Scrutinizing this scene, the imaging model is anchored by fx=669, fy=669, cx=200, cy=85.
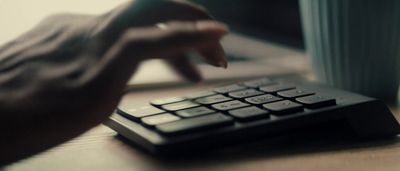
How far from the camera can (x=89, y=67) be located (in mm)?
475

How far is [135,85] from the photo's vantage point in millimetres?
753

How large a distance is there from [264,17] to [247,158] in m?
0.50

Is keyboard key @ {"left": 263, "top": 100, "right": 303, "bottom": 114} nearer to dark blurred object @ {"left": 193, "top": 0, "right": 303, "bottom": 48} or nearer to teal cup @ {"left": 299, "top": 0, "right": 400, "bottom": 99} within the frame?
teal cup @ {"left": 299, "top": 0, "right": 400, "bottom": 99}

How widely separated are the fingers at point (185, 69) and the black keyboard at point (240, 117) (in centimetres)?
2

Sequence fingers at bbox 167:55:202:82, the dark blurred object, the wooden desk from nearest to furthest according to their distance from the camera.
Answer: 1. the wooden desk
2. fingers at bbox 167:55:202:82
3. the dark blurred object

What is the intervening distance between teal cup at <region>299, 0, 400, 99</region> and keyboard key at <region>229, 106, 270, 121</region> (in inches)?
6.0

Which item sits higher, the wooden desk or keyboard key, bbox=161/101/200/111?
keyboard key, bbox=161/101/200/111

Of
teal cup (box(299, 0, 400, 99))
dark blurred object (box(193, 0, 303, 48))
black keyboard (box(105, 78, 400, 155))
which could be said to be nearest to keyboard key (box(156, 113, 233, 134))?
black keyboard (box(105, 78, 400, 155))

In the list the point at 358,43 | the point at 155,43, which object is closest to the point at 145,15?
the point at 155,43

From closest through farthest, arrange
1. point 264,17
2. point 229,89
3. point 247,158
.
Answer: point 247,158 < point 229,89 < point 264,17

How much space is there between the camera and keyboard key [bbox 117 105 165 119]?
1.61 feet

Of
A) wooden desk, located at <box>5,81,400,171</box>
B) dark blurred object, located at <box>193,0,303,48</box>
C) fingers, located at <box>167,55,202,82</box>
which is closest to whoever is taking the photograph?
wooden desk, located at <box>5,81,400,171</box>

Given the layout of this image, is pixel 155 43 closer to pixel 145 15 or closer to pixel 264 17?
pixel 145 15

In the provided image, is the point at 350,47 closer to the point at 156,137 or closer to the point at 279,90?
the point at 279,90
